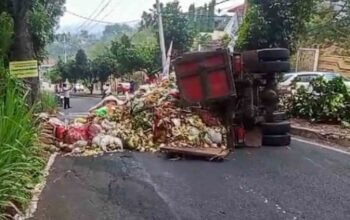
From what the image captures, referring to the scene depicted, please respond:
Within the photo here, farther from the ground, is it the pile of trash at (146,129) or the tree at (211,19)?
the tree at (211,19)

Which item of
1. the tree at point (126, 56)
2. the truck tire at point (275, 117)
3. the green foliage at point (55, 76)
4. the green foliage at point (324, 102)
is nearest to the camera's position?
the truck tire at point (275, 117)

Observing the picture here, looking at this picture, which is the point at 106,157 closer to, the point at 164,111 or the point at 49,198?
the point at 164,111

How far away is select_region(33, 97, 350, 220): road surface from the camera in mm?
5711

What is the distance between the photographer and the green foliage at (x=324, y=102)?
38.1ft

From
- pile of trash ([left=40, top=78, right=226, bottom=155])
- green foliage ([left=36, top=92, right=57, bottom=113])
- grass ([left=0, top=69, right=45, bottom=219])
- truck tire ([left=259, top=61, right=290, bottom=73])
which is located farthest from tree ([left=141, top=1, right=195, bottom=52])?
grass ([left=0, top=69, right=45, bottom=219])

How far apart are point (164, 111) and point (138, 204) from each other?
4.40m

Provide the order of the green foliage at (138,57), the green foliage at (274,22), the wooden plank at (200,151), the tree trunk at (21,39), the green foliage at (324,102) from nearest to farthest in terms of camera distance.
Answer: the wooden plank at (200,151), the green foliage at (324,102), the tree trunk at (21,39), the green foliage at (274,22), the green foliage at (138,57)

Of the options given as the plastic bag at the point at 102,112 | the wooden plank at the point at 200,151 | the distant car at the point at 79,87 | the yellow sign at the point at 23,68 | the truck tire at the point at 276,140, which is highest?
the yellow sign at the point at 23,68

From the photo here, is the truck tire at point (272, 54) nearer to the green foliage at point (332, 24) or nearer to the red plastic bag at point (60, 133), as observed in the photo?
the red plastic bag at point (60, 133)

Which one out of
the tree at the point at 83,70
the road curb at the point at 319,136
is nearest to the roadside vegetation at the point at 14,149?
the road curb at the point at 319,136

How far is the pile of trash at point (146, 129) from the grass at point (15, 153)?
2.35 meters

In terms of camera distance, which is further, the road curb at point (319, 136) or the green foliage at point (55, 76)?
the green foliage at point (55, 76)

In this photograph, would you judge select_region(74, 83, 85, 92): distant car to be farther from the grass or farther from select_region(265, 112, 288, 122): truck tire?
the grass

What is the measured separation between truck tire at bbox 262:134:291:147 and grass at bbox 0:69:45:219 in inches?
171
